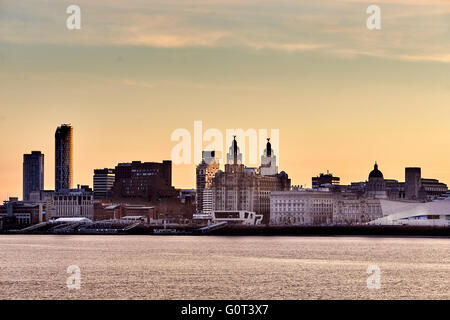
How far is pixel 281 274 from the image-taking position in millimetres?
82188

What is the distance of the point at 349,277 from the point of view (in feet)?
262

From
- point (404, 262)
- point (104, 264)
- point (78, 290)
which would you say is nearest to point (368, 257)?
point (404, 262)

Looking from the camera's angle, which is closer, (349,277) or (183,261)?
(349,277)

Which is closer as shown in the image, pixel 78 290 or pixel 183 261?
pixel 78 290

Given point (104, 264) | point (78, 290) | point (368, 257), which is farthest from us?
point (368, 257)
